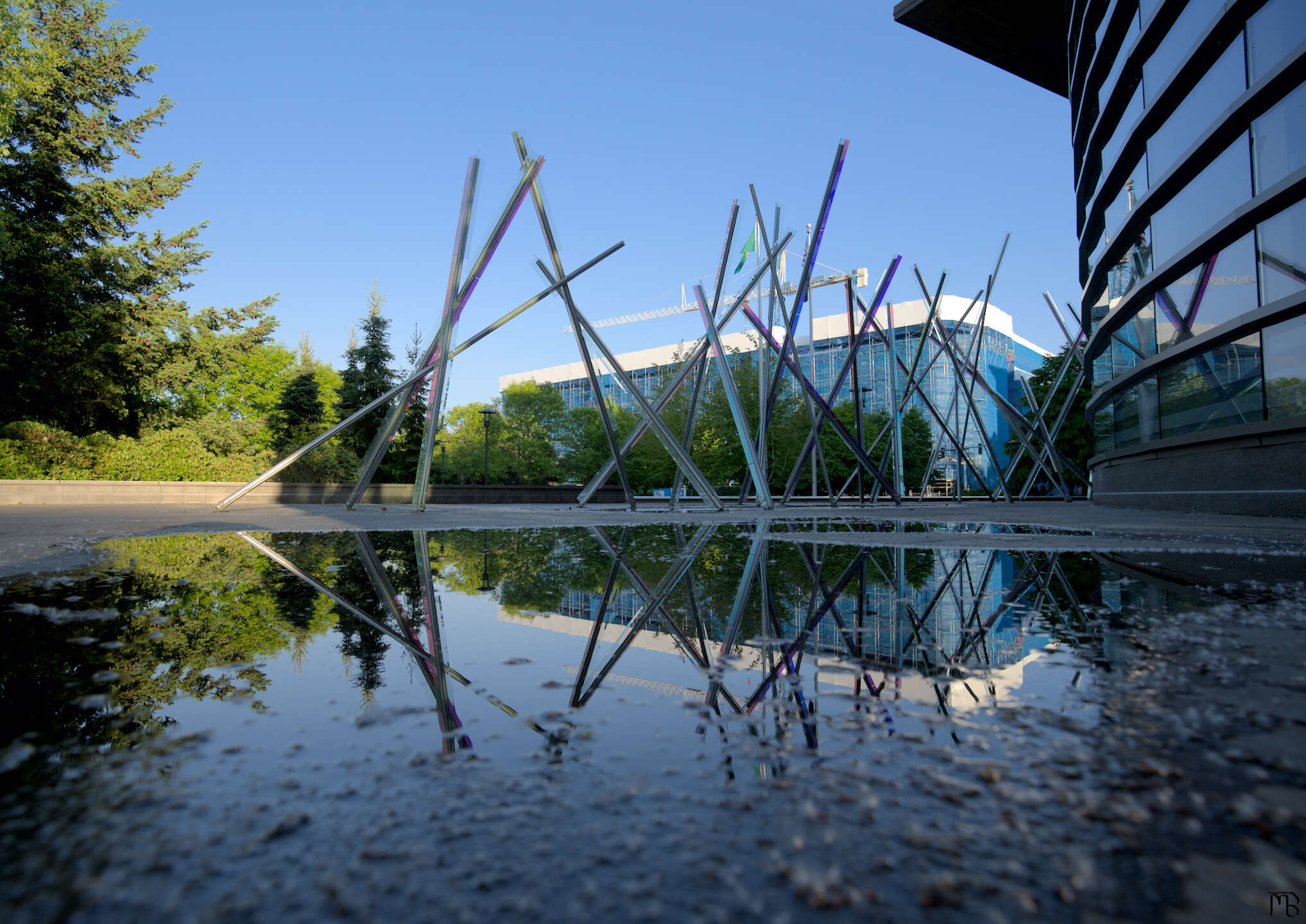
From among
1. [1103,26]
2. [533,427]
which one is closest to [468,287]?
[1103,26]

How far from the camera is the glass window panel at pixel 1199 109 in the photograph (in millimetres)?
10172

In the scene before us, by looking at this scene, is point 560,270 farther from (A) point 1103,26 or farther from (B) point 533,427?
(B) point 533,427

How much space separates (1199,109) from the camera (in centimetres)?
1130

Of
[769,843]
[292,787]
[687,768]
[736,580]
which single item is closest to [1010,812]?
[769,843]

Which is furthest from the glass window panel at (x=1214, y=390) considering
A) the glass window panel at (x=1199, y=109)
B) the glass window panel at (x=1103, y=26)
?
the glass window panel at (x=1103, y=26)

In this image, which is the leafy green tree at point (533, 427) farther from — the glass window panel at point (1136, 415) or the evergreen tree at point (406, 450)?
the glass window panel at point (1136, 415)

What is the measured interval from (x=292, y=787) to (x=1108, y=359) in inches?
783

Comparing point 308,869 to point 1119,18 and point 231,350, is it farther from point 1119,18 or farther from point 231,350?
point 231,350

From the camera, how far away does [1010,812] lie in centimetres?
111

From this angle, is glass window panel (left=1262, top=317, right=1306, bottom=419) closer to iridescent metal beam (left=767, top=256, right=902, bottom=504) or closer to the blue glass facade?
iridescent metal beam (left=767, top=256, right=902, bottom=504)

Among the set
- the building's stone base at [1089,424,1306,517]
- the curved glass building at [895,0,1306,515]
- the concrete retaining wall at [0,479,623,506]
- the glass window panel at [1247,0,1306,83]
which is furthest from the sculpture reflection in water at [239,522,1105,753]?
the concrete retaining wall at [0,479,623,506]

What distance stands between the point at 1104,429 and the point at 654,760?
19890mm

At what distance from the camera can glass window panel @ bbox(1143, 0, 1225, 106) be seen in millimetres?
10734

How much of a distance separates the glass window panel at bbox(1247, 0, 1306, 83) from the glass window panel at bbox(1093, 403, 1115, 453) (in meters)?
8.77
